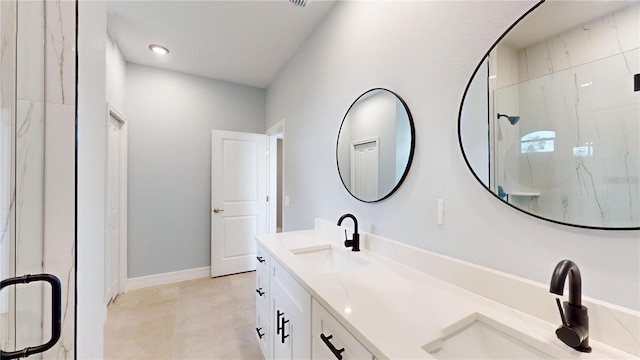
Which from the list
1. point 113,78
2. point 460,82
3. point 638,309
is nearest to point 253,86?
point 113,78

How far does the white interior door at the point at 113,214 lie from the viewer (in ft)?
7.90

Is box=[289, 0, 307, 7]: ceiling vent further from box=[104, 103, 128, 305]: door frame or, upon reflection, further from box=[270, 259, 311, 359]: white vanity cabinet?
box=[104, 103, 128, 305]: door frame

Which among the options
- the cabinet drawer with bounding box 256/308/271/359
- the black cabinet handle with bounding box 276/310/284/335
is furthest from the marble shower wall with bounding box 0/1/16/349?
the cabinet drawer with bounding box 256/308/271/359

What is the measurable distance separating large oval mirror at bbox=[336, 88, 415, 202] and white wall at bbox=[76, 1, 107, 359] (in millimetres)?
1313

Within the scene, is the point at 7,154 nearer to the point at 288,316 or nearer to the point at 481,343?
the point at 288,316

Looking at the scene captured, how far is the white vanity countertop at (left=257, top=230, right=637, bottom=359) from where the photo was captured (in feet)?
2.17

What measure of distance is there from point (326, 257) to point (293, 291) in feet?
1.83

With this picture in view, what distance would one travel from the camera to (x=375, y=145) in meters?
1.55

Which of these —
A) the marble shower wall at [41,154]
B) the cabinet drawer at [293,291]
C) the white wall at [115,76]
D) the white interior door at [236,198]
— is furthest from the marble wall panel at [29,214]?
the white interior door at [236,198]

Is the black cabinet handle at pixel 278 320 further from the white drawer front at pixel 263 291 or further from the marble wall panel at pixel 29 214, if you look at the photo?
the marble wall panel at pixel 29 214

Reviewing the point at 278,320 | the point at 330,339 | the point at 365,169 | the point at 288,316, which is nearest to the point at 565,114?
the point at 365,169

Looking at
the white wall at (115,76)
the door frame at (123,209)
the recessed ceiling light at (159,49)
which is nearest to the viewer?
the white wall at (115,76)

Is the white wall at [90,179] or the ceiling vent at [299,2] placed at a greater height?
the ceiling vent at [299,2]

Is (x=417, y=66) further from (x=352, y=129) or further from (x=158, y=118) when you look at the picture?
(x=158, y=118)
